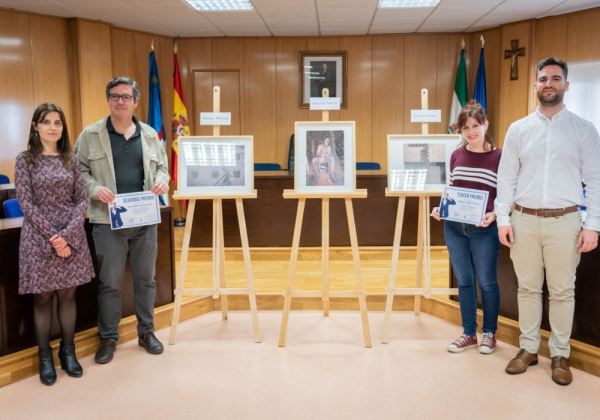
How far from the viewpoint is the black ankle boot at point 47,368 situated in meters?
2.71

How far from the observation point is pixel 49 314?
8.96ft

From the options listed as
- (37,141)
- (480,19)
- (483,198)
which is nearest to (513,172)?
(483,198)

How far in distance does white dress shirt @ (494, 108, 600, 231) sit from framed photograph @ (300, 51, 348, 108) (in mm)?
5189

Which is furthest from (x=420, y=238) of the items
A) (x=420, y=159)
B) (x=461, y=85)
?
(x=461, y=85)

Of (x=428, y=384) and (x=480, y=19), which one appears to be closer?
(x=428, y=384)

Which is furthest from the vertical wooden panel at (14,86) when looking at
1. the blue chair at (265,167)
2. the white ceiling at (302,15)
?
the blue chair at (265,167)

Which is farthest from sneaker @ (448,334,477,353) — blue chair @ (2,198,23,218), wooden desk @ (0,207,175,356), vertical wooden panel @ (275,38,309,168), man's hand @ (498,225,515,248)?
vertical wooden panel @ (275,38,309,168)

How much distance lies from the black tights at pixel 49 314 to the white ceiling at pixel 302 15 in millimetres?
3945

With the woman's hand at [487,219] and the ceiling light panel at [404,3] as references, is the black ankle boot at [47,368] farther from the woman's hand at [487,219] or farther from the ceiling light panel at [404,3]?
the ceiling light panel at [404,3]

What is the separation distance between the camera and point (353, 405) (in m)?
2.46

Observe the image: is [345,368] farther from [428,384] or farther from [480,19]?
[480,19]

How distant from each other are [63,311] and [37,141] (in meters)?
0.92

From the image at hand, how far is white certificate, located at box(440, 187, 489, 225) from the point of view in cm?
284

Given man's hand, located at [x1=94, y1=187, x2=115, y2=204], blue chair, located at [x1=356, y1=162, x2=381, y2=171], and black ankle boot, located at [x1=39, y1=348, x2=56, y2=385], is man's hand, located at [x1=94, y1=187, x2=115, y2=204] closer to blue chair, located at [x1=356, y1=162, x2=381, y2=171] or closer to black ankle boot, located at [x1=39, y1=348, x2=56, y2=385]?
black ankle boot, located at [x1=39, y1=348, x2=56, y2=385]
